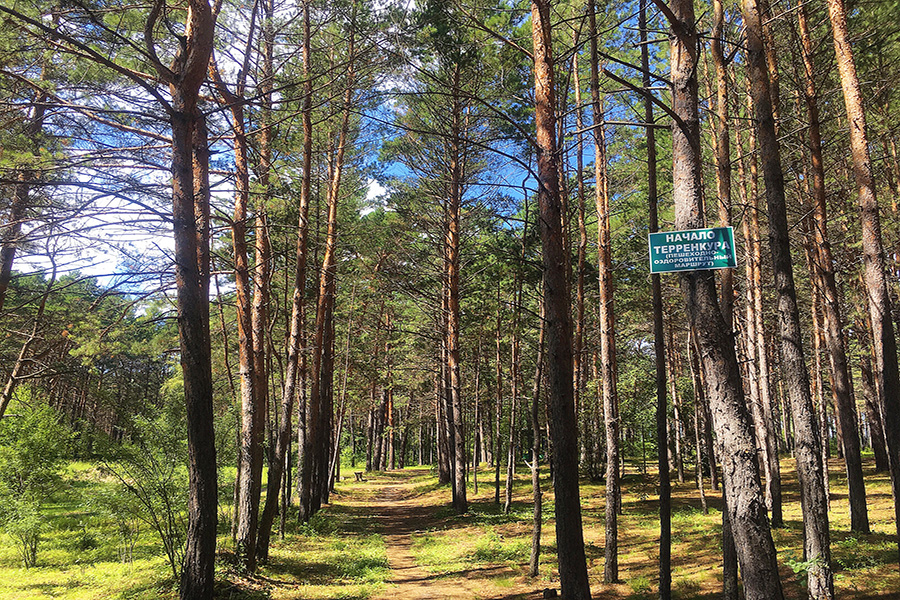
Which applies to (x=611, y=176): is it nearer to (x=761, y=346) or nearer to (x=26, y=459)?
(x=761, y=346)

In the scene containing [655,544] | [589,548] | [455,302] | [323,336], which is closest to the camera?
[589,548]

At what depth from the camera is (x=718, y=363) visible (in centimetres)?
388

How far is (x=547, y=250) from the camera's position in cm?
555

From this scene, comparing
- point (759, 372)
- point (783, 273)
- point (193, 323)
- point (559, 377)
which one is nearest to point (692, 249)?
point (559, 377)

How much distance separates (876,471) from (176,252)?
27149 mm

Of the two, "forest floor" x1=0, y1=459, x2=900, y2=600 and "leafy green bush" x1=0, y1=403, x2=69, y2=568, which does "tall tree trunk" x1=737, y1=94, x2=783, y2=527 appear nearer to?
"forest floor" x1=0, y1=459, x2=900, y2=600

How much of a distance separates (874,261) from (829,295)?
2.39 meters

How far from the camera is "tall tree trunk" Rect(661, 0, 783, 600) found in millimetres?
3584

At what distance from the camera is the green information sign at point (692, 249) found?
3.73 metres

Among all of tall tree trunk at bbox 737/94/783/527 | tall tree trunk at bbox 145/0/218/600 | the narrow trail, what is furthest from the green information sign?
tall tree trunk at bbox 737/94/783/527

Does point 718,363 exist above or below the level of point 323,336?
below

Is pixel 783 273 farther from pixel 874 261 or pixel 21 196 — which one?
pixel 21 196

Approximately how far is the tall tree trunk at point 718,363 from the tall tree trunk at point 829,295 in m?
6.44

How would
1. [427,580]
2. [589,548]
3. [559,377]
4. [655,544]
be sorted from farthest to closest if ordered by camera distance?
[655,544] < [589,548] < [427,580] < [559,377]
